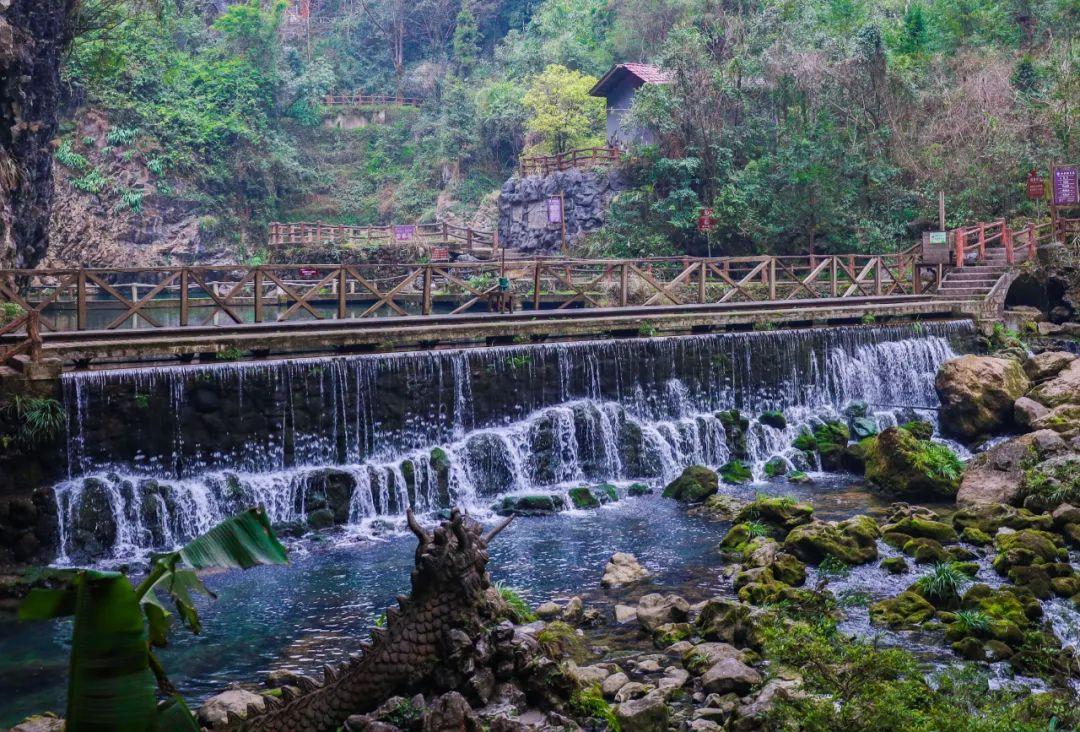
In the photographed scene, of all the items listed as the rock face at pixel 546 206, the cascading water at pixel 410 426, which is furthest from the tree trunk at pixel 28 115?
the rock face at pixel 546 206

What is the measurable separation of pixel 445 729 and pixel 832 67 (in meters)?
28.2

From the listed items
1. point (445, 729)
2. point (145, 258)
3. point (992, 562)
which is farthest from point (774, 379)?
point (145, 258)

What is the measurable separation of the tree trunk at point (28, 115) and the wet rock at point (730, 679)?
1550 centimetres

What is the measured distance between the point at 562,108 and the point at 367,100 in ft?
51.9

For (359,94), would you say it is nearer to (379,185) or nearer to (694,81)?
(379,185)

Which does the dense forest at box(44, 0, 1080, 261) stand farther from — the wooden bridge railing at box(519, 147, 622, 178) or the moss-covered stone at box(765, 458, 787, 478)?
the moss-covered stone at box(765, 458, 787, 478)

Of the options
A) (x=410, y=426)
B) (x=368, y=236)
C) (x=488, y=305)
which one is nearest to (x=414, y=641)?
(x=410, y=426)

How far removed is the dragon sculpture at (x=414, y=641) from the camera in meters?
6.25

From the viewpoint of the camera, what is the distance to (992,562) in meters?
11.1

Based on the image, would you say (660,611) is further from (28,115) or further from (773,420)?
(28,115)

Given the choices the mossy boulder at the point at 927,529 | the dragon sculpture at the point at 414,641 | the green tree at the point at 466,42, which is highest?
the green tree at the point at 466,42

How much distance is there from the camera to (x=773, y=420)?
693 inches

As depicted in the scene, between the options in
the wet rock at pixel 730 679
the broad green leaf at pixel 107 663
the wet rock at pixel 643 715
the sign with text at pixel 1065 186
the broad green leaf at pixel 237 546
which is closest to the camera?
the broad green leaf at pixel 107 663

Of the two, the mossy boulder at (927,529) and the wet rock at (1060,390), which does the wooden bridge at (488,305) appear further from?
the mossy boulder at (927,529)
